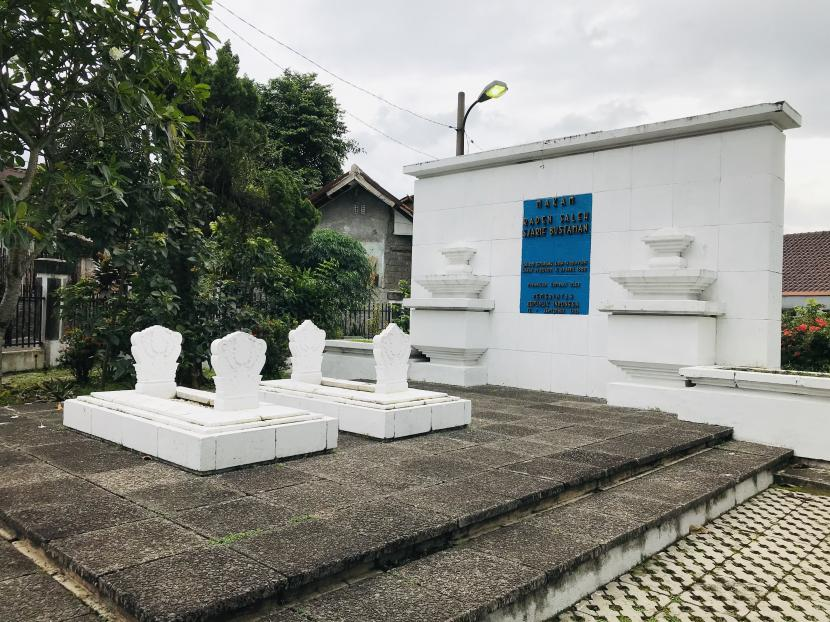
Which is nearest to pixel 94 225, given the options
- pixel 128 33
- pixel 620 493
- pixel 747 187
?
pixel 128 33

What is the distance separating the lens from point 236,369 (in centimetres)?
462

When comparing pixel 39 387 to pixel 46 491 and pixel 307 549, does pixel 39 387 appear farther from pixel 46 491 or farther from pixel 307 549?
pixel 307 549

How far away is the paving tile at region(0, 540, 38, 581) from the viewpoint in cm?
268

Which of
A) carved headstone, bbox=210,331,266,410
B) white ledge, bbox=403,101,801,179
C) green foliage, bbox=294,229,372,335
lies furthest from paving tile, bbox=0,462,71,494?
white ledge, bbox=403,101,801,179

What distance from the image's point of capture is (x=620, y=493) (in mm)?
→ 4145

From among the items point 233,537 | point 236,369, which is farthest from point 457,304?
point 233,537

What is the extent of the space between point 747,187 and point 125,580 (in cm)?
694

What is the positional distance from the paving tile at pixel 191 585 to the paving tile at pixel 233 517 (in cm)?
31

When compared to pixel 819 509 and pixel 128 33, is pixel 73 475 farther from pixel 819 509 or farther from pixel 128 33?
pixel 819 509

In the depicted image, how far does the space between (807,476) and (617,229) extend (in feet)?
11.9

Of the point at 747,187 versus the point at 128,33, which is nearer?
the point at 128,33

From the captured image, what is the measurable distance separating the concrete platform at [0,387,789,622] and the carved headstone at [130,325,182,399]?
2.28ft

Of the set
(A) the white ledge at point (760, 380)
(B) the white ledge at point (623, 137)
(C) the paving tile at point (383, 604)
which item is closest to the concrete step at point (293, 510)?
(C) the paving tile at point (383, 604)

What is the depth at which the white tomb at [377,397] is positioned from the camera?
17.2 feet
